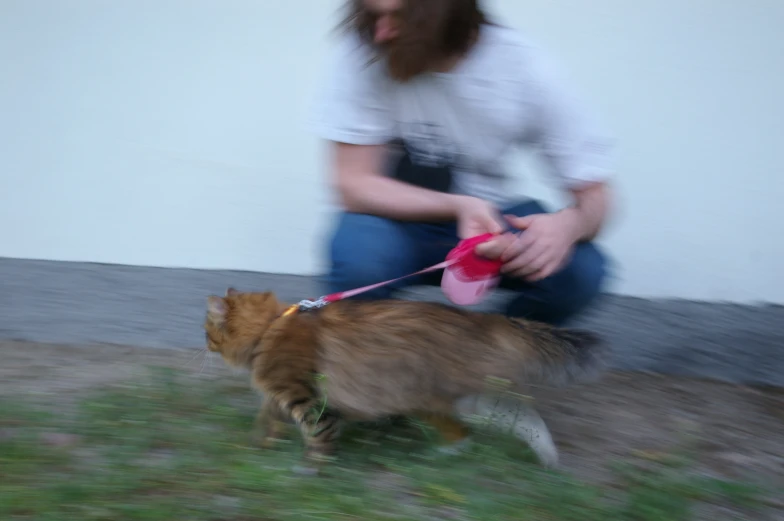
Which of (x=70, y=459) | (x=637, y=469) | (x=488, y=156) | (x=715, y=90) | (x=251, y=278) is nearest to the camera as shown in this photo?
(x=70, y=459)

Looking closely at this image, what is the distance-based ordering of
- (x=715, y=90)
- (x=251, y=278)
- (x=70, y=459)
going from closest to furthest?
(x=70, y=459), (x=715, y=90), (x=251, y=278)

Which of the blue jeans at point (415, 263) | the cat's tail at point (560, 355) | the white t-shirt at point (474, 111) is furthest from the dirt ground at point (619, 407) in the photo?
the white t-shirt at point (474, 111)

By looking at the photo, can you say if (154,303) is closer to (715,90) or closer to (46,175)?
(46,175)

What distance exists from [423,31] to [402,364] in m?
0.88

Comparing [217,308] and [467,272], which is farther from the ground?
[467,272]

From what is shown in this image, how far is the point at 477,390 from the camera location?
2.58 metres

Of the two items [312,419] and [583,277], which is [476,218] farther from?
[312,419]

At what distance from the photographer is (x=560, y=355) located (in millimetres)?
2586

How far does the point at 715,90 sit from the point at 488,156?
1516 millimetres

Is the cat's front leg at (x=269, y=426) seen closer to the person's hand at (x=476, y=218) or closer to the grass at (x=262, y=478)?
the grass at (x=262, y=478)

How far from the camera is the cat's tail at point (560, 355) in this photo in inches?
102

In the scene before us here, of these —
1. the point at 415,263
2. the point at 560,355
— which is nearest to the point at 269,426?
the point at 415,263

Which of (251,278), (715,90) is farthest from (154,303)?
(715,90)

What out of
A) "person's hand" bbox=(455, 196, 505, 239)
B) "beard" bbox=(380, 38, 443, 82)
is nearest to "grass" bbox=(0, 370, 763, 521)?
"person's hand" bbox=(455, 196, 505, 239)
